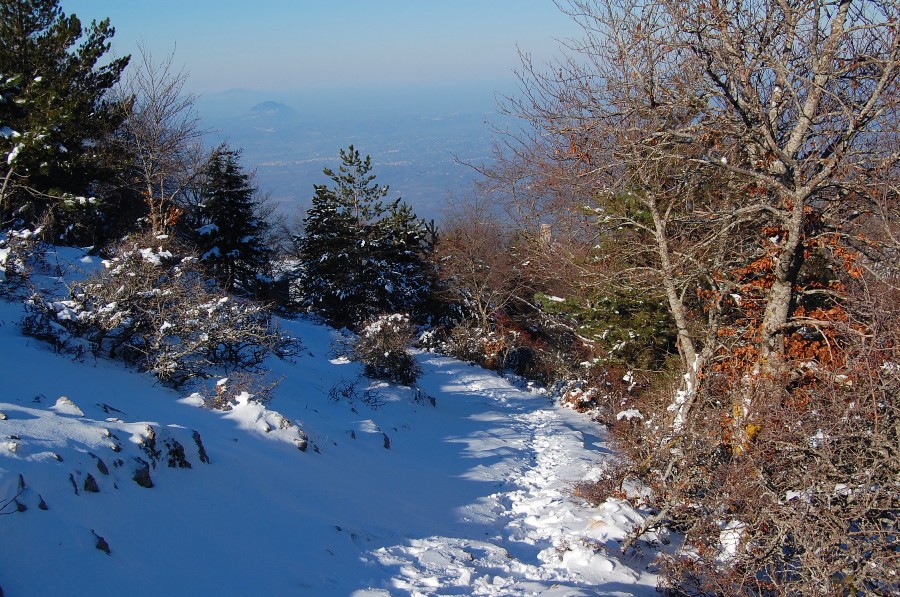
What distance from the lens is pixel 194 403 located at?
7621 mm

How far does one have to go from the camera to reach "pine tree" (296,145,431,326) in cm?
2473

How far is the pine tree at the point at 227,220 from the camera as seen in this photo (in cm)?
2217

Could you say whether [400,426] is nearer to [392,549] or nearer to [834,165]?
[392,549]

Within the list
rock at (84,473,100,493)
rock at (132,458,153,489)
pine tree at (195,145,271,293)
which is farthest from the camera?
pine tree at (195,145,271,293)

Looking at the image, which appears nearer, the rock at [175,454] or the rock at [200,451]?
the rock at [175,454]

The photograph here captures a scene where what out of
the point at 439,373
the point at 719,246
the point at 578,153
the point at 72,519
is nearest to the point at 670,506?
the point at 719,246

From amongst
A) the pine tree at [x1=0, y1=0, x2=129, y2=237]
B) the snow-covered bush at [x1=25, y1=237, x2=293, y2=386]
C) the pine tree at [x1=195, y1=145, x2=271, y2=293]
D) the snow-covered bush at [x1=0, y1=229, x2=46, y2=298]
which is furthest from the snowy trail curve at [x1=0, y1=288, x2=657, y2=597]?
the pine tree at [x1=195, y1=145, x2=271, y2=293]

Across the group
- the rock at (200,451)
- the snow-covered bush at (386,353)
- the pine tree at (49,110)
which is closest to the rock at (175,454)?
the rock at (200,451)

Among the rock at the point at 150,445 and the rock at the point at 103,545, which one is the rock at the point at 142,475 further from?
the rock at the point at 103,545

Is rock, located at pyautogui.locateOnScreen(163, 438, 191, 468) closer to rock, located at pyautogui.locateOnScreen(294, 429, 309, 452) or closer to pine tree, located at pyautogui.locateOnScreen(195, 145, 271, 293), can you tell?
rock, located at pyautogui.locateOnScreen(294, 429, 309, 452)

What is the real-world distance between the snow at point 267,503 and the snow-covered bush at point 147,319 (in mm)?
477

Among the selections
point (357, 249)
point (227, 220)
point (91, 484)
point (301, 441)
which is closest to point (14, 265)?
point (301, 441)

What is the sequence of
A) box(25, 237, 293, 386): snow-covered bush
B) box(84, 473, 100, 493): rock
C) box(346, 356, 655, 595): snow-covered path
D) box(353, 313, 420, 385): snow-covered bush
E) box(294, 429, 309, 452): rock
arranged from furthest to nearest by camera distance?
box(353, 313, 420, 385): snow-covered bush, box(25, 237, 293, 386): snow-covered bush, box(294, 429, 309, 452): rock, box(346, 356, 655, 595): snow-covered path, box(84, 473, 100, 493): rock

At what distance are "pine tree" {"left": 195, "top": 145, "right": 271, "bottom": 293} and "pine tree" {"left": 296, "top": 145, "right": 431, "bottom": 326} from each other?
2882mm
